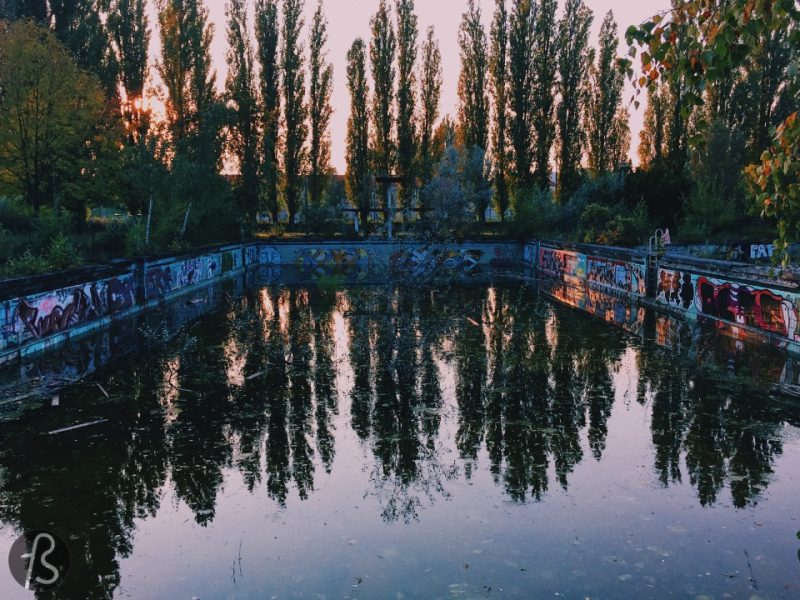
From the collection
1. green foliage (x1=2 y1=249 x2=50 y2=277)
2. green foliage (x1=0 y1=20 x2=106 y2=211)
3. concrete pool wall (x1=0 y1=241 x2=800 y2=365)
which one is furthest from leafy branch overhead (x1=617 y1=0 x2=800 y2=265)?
green foliage (x1=0 y1=20 x2=106 y2=211)

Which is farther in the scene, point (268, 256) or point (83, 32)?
point (268, 256)

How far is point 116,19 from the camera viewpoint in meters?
39.9

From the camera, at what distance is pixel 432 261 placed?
110 ft

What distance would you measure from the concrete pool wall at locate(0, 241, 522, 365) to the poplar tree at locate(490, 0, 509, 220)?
31.7 ft

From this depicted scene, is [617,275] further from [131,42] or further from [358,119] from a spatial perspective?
[131,42]

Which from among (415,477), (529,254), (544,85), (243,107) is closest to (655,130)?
(544,85)

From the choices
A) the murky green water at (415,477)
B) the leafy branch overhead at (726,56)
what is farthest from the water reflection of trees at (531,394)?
the leafy branch overhead at (726,56)

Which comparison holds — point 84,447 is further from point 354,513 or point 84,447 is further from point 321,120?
point 321,120

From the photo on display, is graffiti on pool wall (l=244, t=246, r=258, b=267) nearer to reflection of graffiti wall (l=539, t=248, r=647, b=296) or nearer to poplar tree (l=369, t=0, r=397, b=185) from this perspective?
poplar tree (l=369, t=0, r=397, b=185)

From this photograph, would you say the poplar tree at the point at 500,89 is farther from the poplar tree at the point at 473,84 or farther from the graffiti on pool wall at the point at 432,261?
the graffiti on pool wall at the point at 432,261

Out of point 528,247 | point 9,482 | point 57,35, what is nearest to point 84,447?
point 9,482

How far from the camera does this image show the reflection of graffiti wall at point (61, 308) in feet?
50.3

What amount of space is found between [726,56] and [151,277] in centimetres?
2439

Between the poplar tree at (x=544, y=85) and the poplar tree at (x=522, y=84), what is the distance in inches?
17.1
